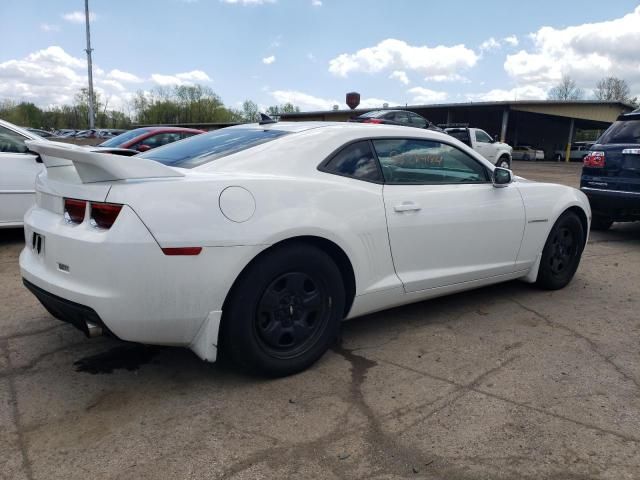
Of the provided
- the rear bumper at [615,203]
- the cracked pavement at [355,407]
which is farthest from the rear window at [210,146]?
the rear bumper at [615,203]

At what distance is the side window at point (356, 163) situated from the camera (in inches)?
127

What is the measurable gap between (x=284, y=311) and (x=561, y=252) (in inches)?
118

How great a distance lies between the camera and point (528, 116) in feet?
143

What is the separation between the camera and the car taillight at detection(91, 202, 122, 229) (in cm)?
249

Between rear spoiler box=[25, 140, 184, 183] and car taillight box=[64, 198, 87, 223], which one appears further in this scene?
car taillight box=[64, 198, 87, 223]

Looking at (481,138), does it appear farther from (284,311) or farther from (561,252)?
(284,311)

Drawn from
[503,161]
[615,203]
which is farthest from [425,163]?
[503,161]

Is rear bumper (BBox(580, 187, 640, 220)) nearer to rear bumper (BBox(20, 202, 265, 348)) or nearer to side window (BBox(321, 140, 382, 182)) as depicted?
side window (BBox(321, 140, 382, 182))

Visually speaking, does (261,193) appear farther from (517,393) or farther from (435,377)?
(517,393)

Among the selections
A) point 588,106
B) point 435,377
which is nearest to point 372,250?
point 435,377

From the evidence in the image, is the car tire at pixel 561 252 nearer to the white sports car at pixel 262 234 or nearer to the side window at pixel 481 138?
the white sports car at pixel 262 234

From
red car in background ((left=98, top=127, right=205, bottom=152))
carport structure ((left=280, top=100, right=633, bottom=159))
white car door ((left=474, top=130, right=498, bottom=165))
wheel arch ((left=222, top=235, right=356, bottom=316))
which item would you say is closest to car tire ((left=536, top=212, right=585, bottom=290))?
wheel arch ((left=222, top=235, right=356, bottom=316))

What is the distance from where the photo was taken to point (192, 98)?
99.1 meters

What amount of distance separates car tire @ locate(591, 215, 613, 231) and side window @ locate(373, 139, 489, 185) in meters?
4.84
